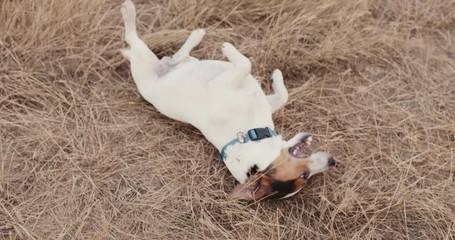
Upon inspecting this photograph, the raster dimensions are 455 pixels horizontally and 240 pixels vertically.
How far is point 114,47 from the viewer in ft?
13.0

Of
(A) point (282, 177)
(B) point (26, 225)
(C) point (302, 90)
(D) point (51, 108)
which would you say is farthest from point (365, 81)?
(B) point (26, 225)

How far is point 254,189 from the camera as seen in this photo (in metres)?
3.12

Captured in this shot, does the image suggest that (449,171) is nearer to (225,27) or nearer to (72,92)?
(225,27)

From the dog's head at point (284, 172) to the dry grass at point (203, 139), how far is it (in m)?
0.12

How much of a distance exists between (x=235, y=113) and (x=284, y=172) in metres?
0.40

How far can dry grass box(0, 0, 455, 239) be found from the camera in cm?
323

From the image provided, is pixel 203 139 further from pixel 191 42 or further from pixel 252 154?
pixel 191 42

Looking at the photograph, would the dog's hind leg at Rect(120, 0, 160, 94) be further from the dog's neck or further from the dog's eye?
the dog's eye

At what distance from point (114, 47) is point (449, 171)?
212cm

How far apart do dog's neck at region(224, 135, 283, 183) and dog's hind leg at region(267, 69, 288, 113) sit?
1.25ft

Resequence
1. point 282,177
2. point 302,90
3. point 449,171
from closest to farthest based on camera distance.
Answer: point 282,177, point 449,171, point 302,90

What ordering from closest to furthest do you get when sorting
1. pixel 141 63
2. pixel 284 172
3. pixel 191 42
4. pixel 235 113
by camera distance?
pixel 284 172 → pixel 235 113 → pixel 141 63 → pixel 191 42

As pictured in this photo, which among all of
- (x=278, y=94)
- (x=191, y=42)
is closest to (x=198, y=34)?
(x=191, y=42)

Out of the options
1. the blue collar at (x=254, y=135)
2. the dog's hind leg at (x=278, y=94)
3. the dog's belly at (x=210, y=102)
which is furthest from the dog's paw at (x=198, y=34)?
the blue collar at (x=254, y=135)
